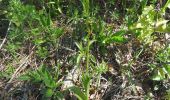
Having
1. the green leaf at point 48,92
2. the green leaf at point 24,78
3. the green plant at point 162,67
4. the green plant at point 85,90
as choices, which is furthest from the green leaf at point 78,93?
the green plant at point 162,67

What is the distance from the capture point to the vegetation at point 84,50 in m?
2.18

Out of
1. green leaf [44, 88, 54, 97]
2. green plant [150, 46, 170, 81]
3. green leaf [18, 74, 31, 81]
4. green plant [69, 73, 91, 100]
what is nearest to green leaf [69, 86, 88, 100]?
green plant [69, 73, 91, 100]

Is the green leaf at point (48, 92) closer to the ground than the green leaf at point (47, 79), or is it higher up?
closer to the ground

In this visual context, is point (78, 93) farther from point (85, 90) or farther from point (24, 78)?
point (24, 78)

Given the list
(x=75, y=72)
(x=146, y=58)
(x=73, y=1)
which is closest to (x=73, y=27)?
(x=73, y=1)

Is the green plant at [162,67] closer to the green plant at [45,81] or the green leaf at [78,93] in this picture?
the green leaf at [78,93]

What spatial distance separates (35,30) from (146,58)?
76 cm

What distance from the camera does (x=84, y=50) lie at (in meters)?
2.27

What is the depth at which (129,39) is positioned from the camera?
2412 millimetres

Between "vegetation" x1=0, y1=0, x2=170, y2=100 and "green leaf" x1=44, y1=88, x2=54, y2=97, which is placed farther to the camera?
"vegetation" x1=0, y1=0, x2=170, y2=100

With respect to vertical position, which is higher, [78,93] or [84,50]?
[84,50]

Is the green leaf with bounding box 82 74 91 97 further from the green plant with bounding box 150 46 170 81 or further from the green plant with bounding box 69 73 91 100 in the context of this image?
the green plant with bounding box 150 46 170 81

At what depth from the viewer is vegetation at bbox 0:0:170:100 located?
7.14 ft

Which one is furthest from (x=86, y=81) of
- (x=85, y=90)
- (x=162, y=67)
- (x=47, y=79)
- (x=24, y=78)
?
(x=162, y=67)
